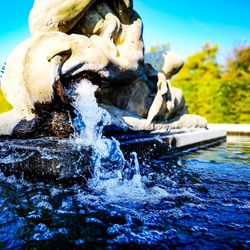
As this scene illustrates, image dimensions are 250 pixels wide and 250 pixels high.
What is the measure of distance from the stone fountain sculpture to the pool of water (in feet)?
2.55

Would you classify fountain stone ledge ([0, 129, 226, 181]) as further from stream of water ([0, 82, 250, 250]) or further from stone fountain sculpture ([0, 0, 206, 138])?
stone fountain sculpture ([0, 0, 206, 138])

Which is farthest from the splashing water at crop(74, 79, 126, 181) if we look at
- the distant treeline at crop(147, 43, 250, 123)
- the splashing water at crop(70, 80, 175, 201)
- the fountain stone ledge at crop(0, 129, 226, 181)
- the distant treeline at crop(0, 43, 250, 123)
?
the distant treeline at crop(147, 43, 250, 123)

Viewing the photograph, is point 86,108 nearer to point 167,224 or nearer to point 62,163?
point 62,163

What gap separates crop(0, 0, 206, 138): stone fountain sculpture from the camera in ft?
9.87

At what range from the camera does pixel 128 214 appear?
1851 millimetres

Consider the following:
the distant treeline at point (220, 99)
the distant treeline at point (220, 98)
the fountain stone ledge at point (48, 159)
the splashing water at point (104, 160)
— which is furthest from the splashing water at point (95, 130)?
the distant treeline at point (220, 98)

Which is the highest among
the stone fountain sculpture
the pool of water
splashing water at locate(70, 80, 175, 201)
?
the stone fountain sculpture

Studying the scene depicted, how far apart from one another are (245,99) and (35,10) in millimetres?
10790

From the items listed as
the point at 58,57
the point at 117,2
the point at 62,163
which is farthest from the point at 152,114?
the point at 62,163

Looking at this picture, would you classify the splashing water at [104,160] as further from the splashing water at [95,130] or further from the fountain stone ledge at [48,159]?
the fountain stone ledge at [48,159]

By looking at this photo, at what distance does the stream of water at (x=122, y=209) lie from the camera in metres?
1.50

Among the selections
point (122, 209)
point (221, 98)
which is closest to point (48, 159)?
point (122, 209)

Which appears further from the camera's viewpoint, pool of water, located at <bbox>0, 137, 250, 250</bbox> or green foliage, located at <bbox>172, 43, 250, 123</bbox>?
green foliage, located at <bbox>172, 43, 250, 123</bbox>

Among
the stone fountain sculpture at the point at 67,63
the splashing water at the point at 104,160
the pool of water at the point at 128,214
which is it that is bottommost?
the pool of water at the point at 128,214
